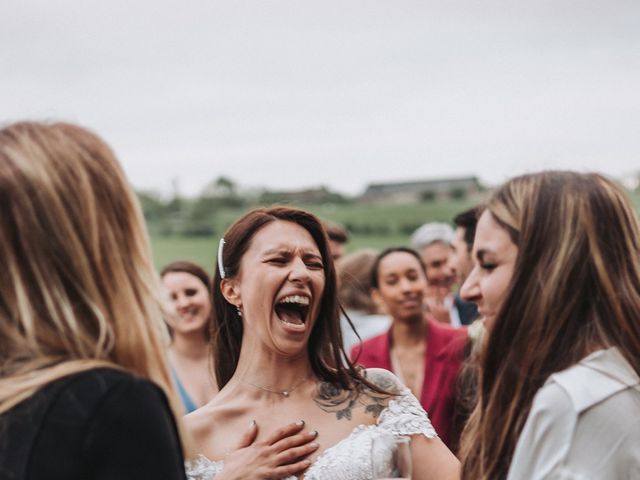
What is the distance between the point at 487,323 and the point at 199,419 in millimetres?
1355

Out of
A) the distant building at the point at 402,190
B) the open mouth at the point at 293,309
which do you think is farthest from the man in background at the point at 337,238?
the distant building at the point at 402,190

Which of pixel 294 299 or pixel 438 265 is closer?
pixel 294 299

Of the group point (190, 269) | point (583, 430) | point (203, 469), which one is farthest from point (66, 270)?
point (190, 269)

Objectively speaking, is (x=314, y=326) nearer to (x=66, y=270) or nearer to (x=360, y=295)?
(x=66, y=270)

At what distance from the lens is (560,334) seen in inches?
80.7

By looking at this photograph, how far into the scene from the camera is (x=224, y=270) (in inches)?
134

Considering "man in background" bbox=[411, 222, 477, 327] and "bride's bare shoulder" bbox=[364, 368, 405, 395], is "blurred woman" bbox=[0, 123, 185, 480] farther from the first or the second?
"man in background" bbox=[411, 222, 477, 327]

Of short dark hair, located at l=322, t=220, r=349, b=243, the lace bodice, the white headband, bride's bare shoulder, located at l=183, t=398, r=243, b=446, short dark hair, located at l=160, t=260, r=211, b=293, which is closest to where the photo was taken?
the lace bodice

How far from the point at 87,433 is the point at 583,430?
113cm

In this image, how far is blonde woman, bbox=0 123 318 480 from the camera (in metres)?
1.47

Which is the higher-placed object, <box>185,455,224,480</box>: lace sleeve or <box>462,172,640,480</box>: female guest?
<box>462,172,640,480</box>: female guest

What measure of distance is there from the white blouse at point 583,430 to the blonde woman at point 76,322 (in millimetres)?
859

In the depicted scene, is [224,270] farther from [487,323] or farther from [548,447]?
[548,447]

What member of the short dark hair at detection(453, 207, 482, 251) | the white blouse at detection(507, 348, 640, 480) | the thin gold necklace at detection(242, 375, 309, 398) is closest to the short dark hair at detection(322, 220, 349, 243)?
the short dark hair at detection(453, 207, 482, 251)
